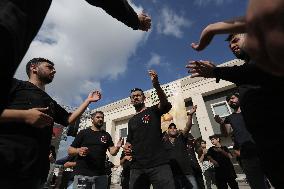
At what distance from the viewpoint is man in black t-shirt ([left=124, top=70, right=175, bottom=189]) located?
4121 mm

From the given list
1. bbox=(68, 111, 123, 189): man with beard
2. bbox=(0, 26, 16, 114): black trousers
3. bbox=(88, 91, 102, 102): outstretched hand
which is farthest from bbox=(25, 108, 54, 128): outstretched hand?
bbox=(68, 111, 123, 189): man with beard

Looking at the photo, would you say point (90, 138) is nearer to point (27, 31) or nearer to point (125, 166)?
point (125, 166)

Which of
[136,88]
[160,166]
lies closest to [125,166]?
[136,88]

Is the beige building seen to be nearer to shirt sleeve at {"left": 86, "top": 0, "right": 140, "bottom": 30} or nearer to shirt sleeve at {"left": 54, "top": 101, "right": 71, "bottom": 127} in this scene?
shirt sleeve at {"left": 54, "top": 101, "right": 71, "bottom": 127}

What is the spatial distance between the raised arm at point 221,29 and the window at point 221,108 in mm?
19802

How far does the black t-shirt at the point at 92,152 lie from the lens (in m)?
5.09

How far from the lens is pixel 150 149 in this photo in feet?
14.2

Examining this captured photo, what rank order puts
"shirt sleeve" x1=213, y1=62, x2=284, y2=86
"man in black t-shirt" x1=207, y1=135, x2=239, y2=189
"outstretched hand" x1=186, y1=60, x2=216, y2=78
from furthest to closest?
"man in black t-shirt" x1=207, y1=135, x2=239, y2=189 → "outstretched hand" x1=186, y1=60, x2=216, y2=78 → "shirt sleeve" x1=213, y1=62, x2=284, y2=86

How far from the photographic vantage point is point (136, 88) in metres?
5.39

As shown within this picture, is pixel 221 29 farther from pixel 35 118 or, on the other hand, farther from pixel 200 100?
pixel 200 100

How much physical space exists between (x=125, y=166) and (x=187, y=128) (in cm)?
244

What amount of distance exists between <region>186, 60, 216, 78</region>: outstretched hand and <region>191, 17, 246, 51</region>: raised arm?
1251 mm

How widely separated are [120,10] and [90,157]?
4053mm

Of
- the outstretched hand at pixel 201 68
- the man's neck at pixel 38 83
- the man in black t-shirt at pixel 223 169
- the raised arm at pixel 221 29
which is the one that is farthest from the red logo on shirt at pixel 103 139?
the raised arm at pixel 221 29
